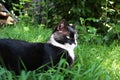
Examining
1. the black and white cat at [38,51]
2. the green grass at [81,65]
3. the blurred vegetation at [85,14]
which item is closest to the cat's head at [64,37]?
the black and white cat at [38,51]

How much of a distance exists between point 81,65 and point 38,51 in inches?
19.2

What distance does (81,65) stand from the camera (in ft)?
12.6

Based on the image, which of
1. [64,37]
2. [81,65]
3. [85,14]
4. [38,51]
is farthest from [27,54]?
[85,14]

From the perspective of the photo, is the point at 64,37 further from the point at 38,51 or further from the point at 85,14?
the point at 85,14

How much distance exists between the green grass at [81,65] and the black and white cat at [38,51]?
147mm

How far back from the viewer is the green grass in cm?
325

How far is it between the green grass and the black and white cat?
147mm

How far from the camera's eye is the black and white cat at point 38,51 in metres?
3.58

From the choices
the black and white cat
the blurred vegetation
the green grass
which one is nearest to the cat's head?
the black and white cat

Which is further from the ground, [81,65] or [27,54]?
[27,54]

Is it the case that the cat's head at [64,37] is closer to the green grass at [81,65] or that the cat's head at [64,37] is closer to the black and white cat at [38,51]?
the black and white cat at [38,51]

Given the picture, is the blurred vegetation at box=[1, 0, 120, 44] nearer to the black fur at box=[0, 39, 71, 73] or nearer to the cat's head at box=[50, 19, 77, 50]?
the cat's head at box=[50, 19, 77, 50]

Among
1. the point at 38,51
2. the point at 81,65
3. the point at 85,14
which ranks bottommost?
the point at 85,14

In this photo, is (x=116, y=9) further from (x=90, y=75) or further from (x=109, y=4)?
(x=90, y=75)
